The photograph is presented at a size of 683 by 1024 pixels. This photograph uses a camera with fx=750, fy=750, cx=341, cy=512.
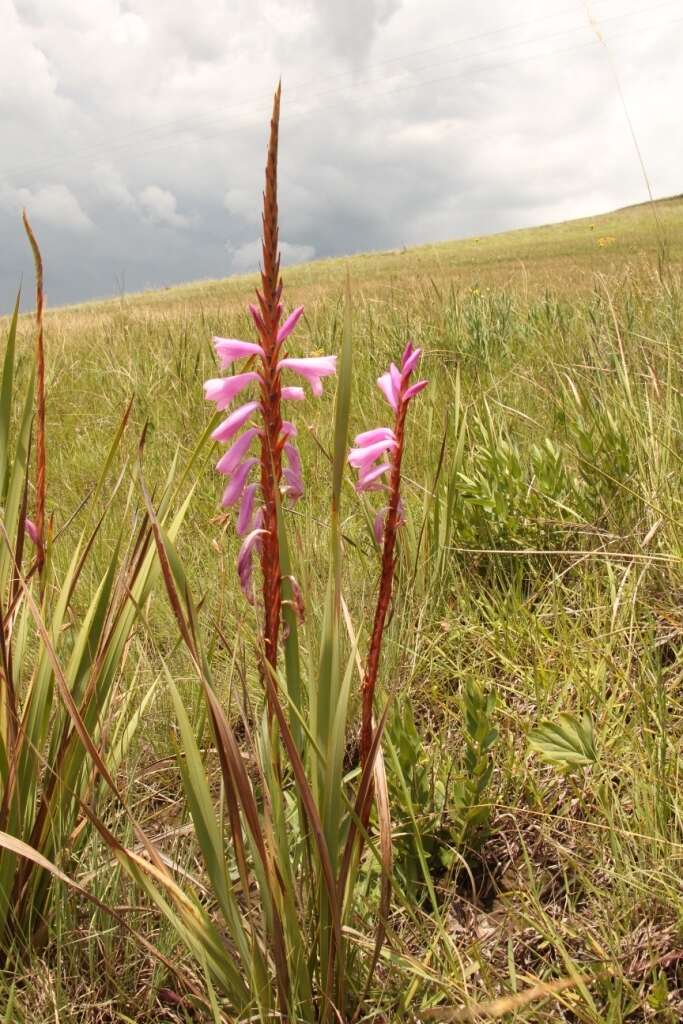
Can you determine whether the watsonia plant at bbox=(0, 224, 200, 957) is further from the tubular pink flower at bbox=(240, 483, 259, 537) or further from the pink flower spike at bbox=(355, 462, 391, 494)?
the pink flower spike at bbox=(355, 462, 391, 494)

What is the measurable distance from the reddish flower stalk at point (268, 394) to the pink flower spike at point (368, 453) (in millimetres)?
87

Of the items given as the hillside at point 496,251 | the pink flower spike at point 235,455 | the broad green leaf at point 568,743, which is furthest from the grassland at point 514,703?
the hillside at point 496,251

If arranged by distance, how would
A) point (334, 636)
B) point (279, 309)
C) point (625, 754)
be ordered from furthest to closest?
point (625, 754) → point (334, 636) → point (279, 309)

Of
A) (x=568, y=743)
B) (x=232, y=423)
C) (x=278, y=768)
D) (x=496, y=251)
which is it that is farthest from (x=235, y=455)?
(x=496, y=251)

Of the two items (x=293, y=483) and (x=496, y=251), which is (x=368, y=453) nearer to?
(x=293, y=483)

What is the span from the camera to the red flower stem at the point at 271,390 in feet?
2.24

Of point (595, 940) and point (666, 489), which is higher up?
point (666, 489)

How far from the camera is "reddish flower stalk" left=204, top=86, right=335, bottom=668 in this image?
71 centimetres

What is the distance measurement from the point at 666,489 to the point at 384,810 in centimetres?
143

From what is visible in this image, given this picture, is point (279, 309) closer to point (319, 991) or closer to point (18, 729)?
point (18, 729)

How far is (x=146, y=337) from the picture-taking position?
22.3ft

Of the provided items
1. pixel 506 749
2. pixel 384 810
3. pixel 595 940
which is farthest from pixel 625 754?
pixel 384 810

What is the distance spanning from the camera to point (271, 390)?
0.79m

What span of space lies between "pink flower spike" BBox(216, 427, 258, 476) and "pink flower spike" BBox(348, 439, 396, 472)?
12 cm
